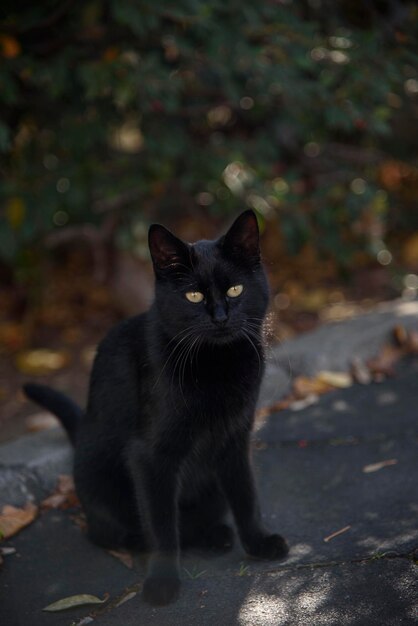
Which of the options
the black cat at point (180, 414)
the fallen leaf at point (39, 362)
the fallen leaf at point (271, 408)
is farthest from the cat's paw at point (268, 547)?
the fallen leaf at point (39, 362)

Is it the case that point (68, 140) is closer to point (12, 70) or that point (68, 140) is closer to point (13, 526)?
point (12, 70)

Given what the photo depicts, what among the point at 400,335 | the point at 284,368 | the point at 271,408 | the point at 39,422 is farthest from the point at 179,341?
the point at 400,335

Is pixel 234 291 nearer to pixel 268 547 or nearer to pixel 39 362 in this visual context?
Answer: pixel 268 547

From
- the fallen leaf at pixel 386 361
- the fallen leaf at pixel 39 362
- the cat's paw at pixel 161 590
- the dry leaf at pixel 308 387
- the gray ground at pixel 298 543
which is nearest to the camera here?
the gray ground at pixel 298 543

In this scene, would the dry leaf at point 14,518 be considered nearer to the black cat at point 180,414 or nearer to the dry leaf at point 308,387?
the black cat at point 180,414

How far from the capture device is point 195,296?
2555mm

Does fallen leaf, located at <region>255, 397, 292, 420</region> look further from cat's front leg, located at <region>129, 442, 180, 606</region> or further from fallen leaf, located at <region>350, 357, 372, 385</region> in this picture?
cat's front leg, located at <region>129, 442, 180, 606</region>

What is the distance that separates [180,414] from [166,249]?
1.80 ft

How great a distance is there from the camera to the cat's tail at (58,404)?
130 inches

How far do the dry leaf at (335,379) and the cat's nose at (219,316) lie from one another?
1800mm

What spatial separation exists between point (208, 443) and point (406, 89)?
3268 mm

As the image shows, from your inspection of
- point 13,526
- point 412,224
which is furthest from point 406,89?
point 13,526

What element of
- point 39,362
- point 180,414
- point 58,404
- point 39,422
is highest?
point 180,414

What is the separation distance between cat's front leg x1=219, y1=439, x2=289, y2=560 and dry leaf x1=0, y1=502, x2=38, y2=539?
844 millimetres
